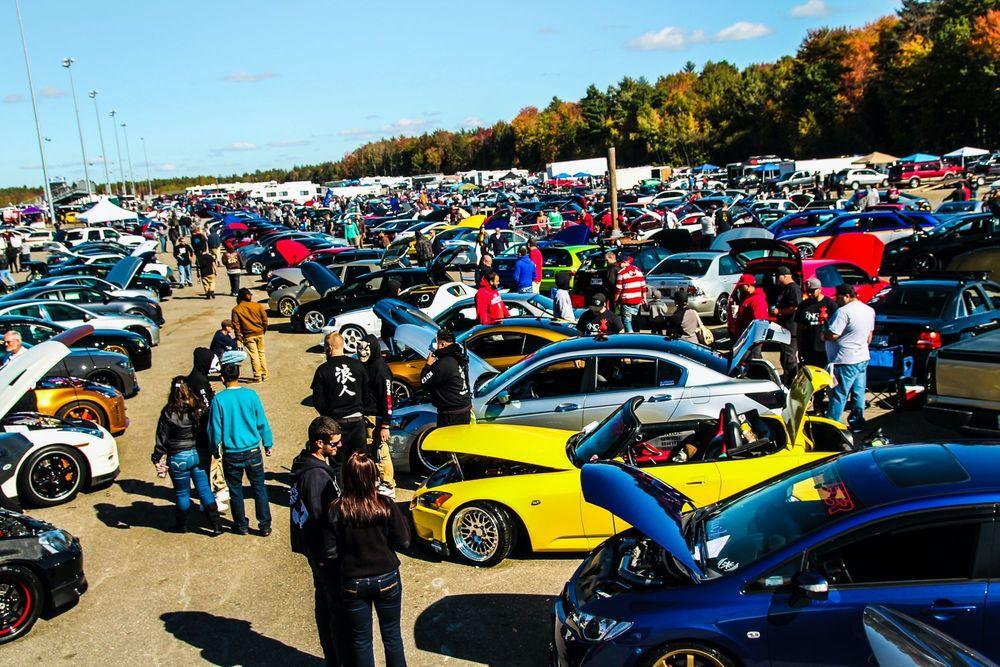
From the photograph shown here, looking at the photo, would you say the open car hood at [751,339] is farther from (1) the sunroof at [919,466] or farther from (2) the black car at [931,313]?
(1) the sunroof at [919,466]

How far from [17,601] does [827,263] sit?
14276mm

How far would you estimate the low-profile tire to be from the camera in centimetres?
1074

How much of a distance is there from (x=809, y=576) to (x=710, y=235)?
22.6 meters

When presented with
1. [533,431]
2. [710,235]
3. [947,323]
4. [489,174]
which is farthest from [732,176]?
[533,431]

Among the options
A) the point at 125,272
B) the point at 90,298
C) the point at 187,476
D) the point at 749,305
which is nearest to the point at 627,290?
the point at 749,305

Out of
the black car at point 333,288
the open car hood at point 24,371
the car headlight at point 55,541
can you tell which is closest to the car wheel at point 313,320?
the black car at point 333,288

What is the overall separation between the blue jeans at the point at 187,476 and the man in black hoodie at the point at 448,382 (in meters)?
2.36

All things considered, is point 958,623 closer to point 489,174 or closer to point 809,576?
point 809,576

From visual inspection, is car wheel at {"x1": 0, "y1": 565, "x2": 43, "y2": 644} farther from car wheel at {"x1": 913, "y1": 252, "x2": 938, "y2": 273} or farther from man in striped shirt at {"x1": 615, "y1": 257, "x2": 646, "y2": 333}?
car wheel at {"x1": 913, "y1": 252, "x2": 938, "y2": 273}

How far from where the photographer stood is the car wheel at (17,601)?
20.2 ft

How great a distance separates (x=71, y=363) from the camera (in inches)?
496

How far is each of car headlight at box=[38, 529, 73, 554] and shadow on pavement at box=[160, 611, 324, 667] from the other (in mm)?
1007

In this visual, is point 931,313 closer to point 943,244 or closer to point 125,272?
point 943,244

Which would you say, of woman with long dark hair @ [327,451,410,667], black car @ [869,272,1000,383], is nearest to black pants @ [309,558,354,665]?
woman with long dark hair @ [327,451,410,667]
